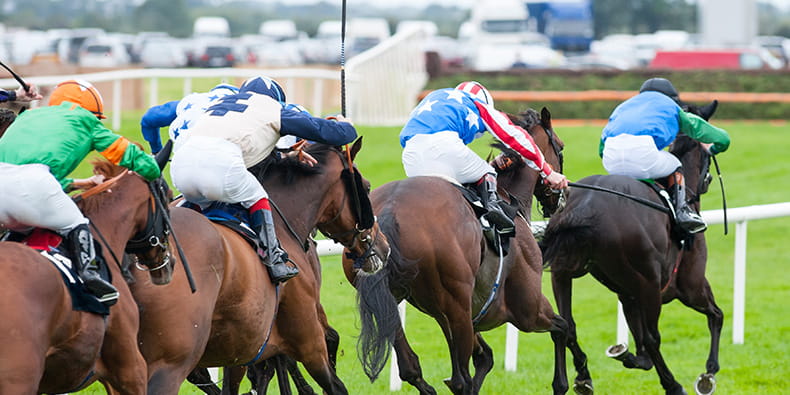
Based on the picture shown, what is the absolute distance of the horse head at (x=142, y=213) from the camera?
4.45 m

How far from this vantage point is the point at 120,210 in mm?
4445

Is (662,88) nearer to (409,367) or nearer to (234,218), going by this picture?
(409,367)

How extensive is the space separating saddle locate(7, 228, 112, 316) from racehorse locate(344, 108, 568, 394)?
1946mm

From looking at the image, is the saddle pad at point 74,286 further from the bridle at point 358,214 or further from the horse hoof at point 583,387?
the horse hoof at point 583,387

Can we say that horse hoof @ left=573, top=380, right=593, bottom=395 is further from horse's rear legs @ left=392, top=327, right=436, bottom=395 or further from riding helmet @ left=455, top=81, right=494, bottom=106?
riding helmet @ left=455, top=81, right=494, bottom=106

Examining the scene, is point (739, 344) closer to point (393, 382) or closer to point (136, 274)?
point (393, 382)

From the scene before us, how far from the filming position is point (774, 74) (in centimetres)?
2205

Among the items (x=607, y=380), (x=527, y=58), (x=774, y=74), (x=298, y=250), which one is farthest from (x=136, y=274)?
(x=527, y=58)

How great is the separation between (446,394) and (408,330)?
1999mm

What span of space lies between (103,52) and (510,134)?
114ft

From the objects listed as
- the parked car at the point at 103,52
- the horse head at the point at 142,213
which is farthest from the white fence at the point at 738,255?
the parked car at the point at 103,52

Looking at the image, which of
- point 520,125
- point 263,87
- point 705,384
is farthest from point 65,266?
point 705,384

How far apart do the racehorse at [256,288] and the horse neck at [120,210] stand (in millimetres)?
216

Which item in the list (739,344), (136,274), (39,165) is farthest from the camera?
(739,344)
